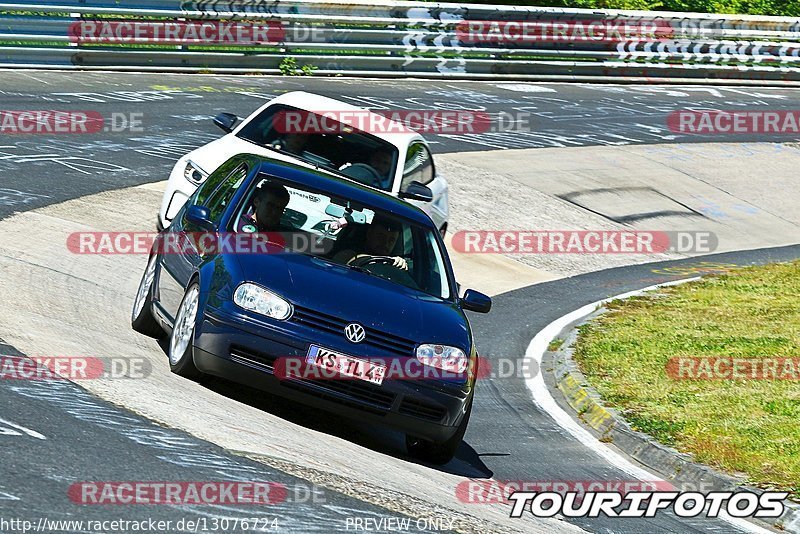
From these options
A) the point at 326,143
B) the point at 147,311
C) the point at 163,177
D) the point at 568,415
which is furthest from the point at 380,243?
the point at 163,177

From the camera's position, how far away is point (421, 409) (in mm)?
8141

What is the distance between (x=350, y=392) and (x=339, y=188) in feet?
6.45

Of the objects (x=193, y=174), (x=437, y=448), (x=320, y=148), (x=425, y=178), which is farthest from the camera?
(x=425, y=178)

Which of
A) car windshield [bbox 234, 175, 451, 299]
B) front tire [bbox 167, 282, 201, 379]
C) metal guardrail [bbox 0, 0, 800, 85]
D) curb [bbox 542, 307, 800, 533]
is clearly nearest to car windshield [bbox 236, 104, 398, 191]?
curb [bbox 542, 307, 800, 533]

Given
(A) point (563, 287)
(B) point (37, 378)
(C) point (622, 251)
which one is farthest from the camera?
(C) point (622, 251)

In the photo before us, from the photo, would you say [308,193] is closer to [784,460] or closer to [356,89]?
[784,460]

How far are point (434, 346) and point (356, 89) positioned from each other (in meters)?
16.8

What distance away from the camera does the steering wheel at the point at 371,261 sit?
29.7 feet

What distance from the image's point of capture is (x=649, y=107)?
2858 centimetres

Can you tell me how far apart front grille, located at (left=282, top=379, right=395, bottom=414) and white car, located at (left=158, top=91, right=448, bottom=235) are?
197 inches

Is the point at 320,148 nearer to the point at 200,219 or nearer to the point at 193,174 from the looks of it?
the point at 193,174

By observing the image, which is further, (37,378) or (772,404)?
(772,404)

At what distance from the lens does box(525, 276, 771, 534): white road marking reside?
9.38 meters

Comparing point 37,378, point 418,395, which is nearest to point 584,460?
point 418,395
